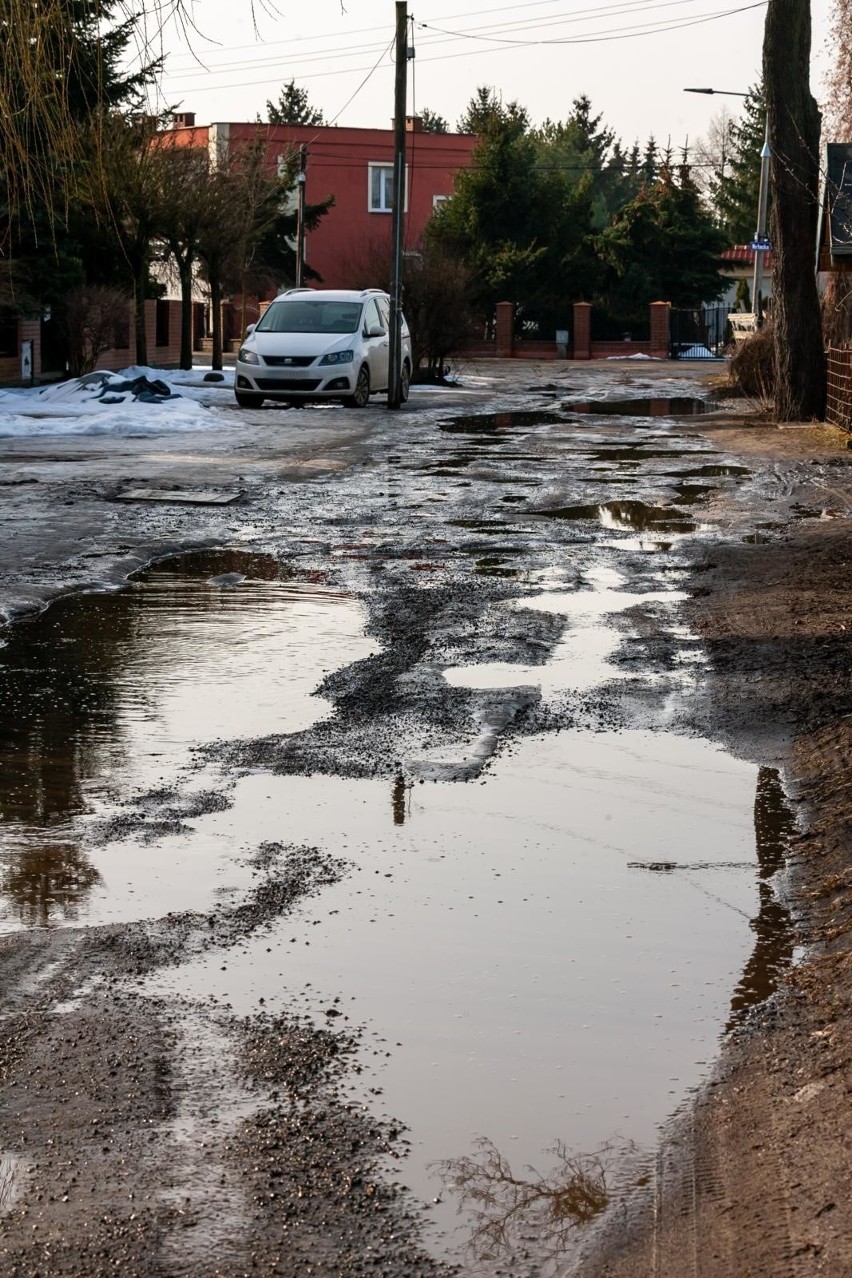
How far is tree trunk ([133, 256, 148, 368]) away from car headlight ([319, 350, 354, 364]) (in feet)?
33.8

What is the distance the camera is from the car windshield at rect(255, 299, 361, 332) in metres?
27.0

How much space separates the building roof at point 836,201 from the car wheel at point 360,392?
25.4 ft

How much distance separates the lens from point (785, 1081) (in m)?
3.54

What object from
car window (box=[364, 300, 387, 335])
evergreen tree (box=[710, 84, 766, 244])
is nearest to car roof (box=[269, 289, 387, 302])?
car window (box=[364, 300, 387, 335])

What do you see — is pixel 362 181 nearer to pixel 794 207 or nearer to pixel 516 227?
pixel 516 227

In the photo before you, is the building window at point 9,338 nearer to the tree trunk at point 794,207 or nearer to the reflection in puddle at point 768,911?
the tree trunk at point 794,207

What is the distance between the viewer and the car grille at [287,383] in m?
26.6

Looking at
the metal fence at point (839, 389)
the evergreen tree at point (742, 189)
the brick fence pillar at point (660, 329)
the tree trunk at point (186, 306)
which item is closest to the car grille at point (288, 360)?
the metal fence at point (839, 389)

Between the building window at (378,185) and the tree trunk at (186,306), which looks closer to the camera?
the tree trunk at (186,306)

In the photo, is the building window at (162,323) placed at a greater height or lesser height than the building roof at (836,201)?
lesser

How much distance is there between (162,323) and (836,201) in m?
24.5

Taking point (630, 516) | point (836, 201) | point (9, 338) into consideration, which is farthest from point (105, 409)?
point (630, 516)

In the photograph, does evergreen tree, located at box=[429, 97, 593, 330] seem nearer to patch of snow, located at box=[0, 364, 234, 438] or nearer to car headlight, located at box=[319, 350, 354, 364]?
patch of snow, located at box=[0, 364, 234, 438]

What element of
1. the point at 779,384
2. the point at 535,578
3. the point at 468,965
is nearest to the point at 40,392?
the point at 779,384
